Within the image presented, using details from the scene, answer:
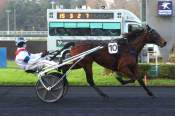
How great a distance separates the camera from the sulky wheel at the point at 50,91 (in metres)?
13.8

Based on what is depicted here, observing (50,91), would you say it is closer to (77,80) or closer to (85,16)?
(77,80)

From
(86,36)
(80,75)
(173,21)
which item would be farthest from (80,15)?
(80,75)

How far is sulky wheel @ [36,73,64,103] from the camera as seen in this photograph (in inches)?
542

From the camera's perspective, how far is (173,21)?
107 ft

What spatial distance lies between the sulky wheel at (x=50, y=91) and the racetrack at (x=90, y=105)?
18 cm

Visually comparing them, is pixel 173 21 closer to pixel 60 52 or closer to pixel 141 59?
pixel 141 59

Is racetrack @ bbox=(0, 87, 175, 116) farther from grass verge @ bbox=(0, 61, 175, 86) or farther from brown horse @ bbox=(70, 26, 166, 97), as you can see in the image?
grass verge @ bbox=(0, 61, 175, 86)

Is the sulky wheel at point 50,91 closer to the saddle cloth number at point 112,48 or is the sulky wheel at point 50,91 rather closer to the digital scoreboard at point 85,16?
the saddle cloth number at point 112,48

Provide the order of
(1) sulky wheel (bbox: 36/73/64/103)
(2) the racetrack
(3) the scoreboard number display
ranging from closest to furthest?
(2) the racetrack → (1) sulky wheel (bbox: 36/73/64/103) → (3) the scoreboard number display

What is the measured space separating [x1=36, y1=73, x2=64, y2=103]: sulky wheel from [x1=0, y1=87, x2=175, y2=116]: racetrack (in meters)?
0.18

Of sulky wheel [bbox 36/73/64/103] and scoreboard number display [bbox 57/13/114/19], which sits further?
scoreboard number display [bbox 57/13/114/19]

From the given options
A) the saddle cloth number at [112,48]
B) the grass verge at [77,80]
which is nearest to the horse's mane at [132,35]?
the saddle cloth number at [112,48]

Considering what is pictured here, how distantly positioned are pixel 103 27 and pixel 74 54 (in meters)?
25.2

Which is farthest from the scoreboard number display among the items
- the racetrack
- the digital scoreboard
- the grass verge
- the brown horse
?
the brown horse
